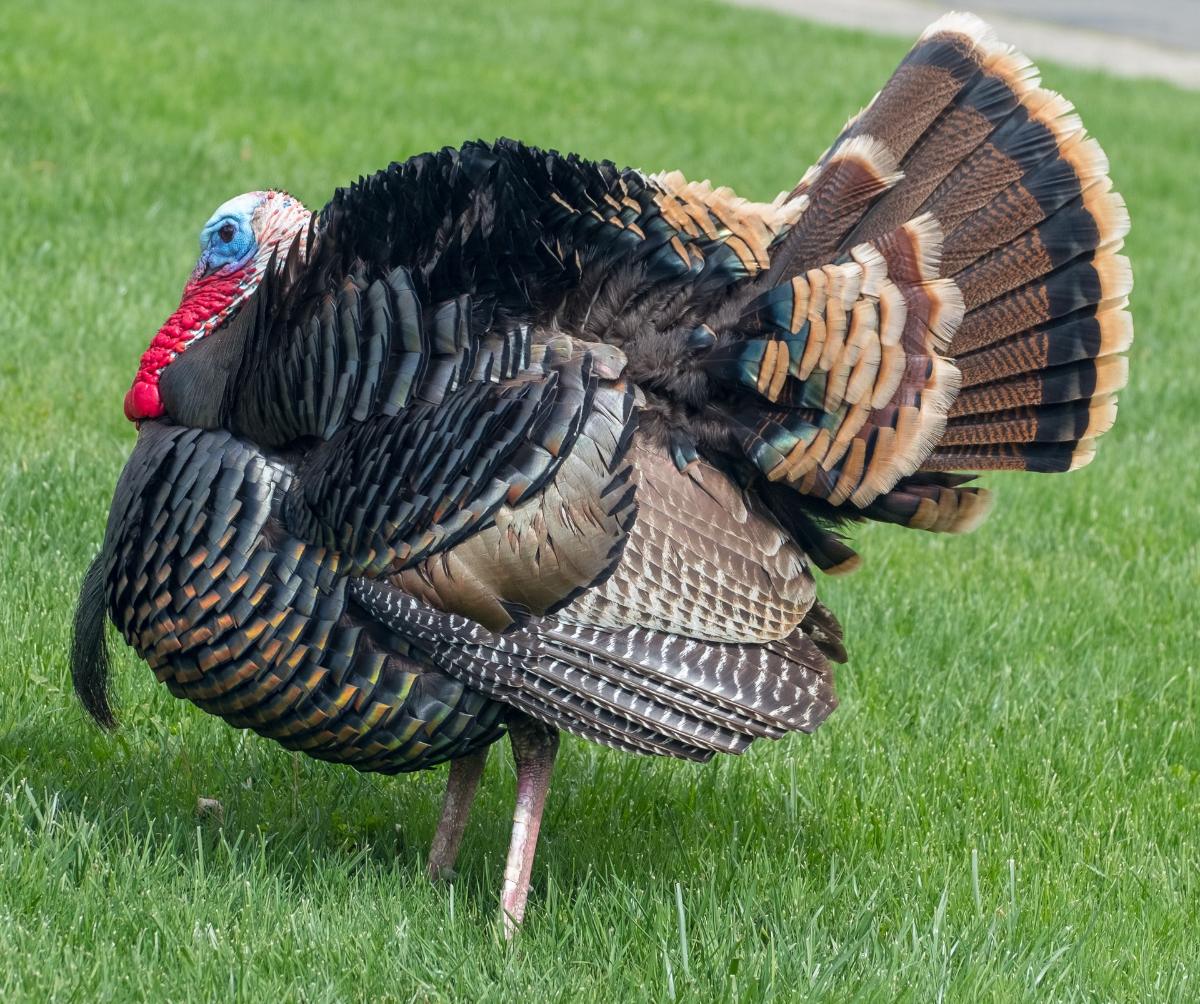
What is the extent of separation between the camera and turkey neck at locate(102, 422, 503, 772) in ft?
10.8

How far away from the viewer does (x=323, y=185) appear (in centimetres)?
907

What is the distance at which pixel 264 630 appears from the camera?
3.28m

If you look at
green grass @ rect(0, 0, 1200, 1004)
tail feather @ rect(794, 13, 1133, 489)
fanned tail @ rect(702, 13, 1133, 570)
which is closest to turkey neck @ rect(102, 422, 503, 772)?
green grass @ rect(0, 0, 1200, 1004)

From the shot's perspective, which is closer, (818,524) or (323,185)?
(818,524)

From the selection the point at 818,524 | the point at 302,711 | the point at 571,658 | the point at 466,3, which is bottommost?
the point at 302,711

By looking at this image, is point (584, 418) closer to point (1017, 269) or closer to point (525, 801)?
point (525, 801)

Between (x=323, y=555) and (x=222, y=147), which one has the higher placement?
(x=222, y=147)

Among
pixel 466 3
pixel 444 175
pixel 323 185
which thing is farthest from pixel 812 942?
pixel 466 3

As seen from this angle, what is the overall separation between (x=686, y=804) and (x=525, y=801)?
2.48ft

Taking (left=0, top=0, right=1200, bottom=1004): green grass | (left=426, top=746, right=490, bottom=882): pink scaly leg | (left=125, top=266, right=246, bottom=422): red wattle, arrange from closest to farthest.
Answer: (left=0, top=0, right=1200, bottom=1004): green grass → (left=125, top=266, right=246, bottom=422): red wattle → (left=426, top=746, right=490, bottom=882): pink scaly leg

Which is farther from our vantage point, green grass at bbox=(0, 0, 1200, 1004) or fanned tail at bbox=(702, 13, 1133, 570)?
fanned tail at bbox=(702, 13, 1133, 570)

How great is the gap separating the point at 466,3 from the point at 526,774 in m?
13.2

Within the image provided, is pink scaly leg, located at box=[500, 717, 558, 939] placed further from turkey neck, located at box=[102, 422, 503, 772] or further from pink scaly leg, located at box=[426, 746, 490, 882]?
pink scaly leg, located at box=[426, 746, 490, 882]

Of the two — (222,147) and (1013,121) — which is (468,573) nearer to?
(1013,121)
